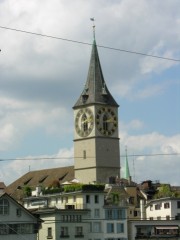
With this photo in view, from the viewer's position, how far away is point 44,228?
110 metres

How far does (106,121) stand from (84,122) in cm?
405

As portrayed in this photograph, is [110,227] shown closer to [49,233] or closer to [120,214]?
[120,214]

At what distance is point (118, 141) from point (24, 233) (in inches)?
2811

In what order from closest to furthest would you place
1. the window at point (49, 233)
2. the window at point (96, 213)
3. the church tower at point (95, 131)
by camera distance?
the window at point (49, 233)
the window at point (96, 213)
the church tower at point (95, 131)

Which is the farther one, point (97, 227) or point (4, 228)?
point (97, 227)

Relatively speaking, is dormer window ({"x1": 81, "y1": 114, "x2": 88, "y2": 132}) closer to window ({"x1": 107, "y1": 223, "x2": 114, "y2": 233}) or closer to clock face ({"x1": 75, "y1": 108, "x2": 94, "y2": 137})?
clock face ({"x1": 75, "y1": 108, "x2": 94, "y2": 137})

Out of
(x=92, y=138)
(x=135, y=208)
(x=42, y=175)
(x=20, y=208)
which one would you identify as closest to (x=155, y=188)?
(x=135, y=208)

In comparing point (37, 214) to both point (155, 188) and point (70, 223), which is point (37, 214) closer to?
point (70, 223)

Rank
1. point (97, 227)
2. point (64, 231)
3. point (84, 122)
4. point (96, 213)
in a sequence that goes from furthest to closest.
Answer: point (84, 122)
point (96, 213)
point (97, 227)
point (64, 231)

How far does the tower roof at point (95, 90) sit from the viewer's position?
176 m

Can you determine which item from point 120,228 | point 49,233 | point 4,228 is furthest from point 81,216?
point 4,228

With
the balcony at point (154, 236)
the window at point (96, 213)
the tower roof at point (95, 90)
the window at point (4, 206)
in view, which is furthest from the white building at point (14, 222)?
the tower roof at point (95, 90)

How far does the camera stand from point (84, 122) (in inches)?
6895

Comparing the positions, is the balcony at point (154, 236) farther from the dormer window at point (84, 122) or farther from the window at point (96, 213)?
the dormer window at point (84, 122)
